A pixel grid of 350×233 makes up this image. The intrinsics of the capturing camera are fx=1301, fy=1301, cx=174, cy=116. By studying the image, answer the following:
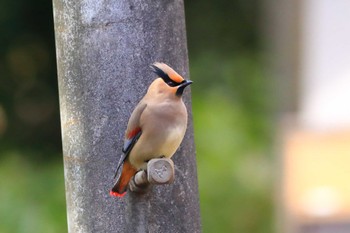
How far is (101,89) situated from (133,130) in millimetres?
290

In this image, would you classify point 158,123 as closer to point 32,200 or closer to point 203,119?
point 32,200

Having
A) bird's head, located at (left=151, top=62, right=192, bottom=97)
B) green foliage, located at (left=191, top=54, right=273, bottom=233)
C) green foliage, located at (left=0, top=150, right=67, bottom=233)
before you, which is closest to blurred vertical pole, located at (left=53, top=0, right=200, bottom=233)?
bird's head, located at (left=151, top=62, right=192, bottom=97)

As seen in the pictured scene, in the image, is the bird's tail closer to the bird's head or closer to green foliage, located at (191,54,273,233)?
the bird's head

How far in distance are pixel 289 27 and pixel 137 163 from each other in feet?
35.8

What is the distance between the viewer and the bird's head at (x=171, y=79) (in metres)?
3.50

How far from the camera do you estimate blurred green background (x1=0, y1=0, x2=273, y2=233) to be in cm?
859

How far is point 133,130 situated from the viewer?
358cm

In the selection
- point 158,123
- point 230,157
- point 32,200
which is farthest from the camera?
point 230,157

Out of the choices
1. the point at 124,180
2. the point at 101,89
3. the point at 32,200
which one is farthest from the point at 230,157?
the point at 124,180

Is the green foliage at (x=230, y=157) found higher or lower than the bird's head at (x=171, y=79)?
lower

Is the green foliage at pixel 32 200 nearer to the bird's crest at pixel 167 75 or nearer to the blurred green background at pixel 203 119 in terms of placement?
the blurred green background at pixel 203 119

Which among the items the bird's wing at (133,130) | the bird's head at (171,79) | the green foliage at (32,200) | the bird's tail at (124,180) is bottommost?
the green foliage at (32,200)

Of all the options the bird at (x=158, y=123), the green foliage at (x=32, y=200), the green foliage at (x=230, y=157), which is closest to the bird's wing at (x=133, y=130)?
the bird at (x=158, y=123)

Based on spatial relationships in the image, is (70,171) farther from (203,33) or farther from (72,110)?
(203,33)
